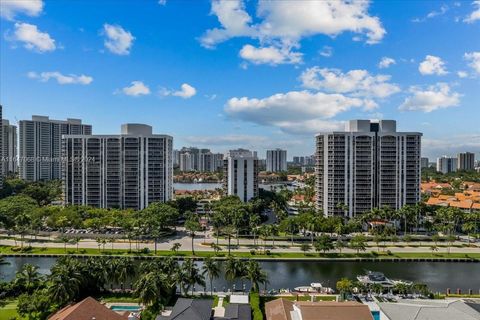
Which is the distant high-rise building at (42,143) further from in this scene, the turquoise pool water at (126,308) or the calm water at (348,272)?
the turquoise pool water at (126,308)

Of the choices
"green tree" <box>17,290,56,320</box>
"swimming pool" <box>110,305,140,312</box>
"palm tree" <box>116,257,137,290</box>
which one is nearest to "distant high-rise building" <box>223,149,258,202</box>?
"palm tree" <box>116,257,137,290</box>

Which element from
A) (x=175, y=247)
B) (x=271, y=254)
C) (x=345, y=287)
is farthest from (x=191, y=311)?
(x=271, y=254)

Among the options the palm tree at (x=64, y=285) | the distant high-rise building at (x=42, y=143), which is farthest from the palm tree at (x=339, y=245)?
the distant high-rise building at (x=42, y=143)

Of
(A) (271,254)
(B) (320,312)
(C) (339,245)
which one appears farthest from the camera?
(C) (339,245)

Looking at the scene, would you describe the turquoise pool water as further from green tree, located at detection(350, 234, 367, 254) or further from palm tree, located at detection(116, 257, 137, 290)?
green tree, located at detection(350, 234, 367, 254)

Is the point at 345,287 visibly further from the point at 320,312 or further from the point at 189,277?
the point at 189,277

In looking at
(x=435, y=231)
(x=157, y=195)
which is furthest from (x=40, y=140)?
(x=435, y=231)
